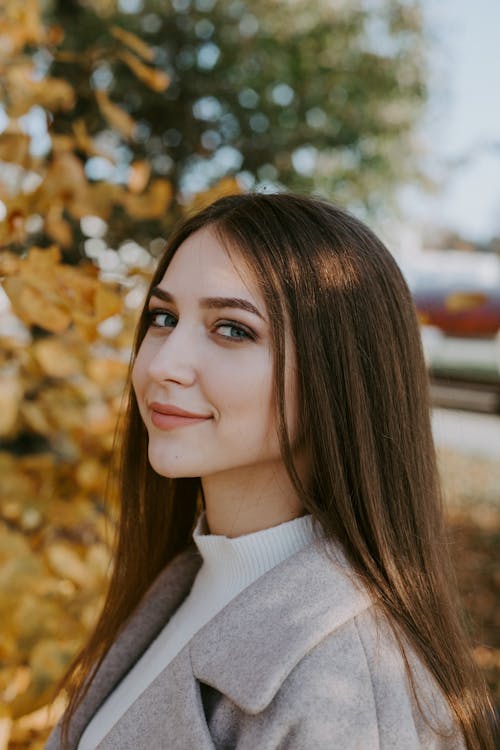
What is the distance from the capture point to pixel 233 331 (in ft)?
4.13

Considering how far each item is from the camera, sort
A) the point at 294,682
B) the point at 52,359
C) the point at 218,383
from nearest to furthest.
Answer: the point at 294,682
the point at 218,383
the point at 52,359

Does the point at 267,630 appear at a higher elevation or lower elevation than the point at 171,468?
lower

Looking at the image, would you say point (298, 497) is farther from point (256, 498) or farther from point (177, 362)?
point (177, 362)

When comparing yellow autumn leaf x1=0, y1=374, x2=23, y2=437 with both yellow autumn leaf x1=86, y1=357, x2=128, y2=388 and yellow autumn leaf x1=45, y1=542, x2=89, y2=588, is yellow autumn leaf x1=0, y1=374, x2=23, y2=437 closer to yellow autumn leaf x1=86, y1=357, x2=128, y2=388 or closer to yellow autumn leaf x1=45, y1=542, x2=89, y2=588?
yellow autumn leaf x1=86, y1=357, x2=128, y2=388

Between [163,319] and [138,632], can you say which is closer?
[163,319]

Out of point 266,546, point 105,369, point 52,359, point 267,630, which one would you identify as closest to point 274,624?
point 267,630

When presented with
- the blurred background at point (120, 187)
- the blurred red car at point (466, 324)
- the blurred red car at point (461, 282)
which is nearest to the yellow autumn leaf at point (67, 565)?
the blurred background at point (120, 187)

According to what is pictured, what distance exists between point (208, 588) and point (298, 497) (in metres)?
0.26

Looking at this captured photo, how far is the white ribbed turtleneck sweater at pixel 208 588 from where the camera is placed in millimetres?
1313

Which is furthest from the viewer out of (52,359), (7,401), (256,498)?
(7,401)

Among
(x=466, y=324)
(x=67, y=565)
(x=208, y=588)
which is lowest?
(x=466, y=324)

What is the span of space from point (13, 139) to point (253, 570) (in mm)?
1088

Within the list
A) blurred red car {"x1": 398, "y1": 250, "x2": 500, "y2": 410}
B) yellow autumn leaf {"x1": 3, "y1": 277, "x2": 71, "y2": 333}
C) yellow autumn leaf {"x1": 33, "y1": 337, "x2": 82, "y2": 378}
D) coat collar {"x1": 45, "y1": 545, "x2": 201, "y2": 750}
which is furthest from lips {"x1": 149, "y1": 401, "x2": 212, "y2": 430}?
blurred red car {"x1": 398, "y1": 250, "x2": 500, "y2": 410}

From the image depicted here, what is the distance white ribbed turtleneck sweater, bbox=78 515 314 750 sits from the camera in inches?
51.7
